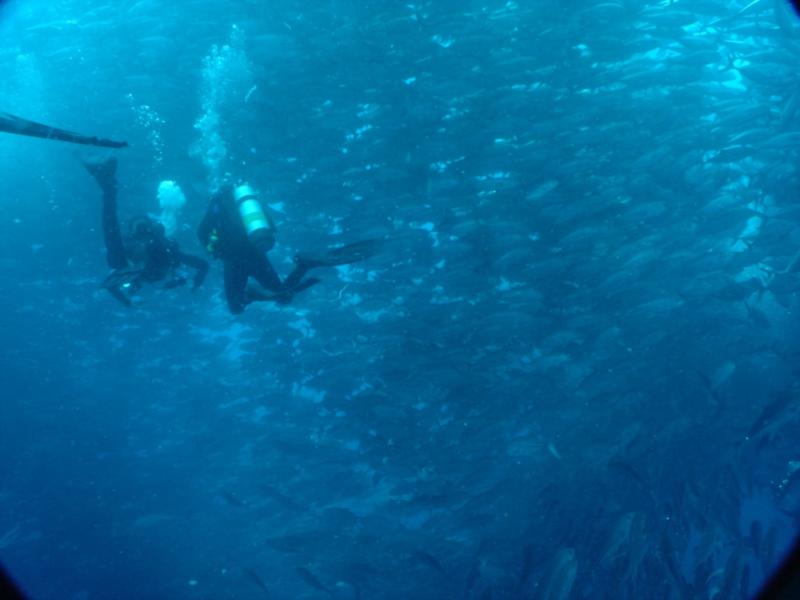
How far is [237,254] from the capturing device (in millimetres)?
6918

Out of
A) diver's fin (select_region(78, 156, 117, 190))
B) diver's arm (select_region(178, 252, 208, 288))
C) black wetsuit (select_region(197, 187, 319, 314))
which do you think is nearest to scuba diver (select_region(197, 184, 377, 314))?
black wetsuit (select_region(197, 187, 319, 314))

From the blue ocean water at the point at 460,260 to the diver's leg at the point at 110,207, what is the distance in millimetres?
3748

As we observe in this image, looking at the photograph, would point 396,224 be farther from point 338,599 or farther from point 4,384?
point 338,599

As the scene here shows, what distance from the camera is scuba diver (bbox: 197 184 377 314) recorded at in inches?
250

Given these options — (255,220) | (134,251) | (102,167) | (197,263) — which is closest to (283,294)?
(255,220)

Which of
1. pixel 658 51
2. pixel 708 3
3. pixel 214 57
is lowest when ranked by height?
pixel 658 51

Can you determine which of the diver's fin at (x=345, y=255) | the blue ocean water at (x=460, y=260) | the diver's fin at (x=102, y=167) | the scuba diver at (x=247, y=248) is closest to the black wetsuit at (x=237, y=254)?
the scuba diver at (x=247, y=248)

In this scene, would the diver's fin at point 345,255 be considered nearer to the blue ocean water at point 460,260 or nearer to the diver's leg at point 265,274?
the diver's leg at point 265,274

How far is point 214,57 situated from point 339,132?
110 inches

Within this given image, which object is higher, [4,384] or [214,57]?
[214,57]

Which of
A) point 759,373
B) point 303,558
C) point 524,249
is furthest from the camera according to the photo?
point 303,558

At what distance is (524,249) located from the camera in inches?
399

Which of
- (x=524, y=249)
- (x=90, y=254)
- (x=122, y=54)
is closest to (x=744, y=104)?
(x=524, y=249)

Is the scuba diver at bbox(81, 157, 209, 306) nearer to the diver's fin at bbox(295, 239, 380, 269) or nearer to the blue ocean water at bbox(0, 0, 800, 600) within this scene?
the diver's fin at bbox(295, 239, 380, 269)
